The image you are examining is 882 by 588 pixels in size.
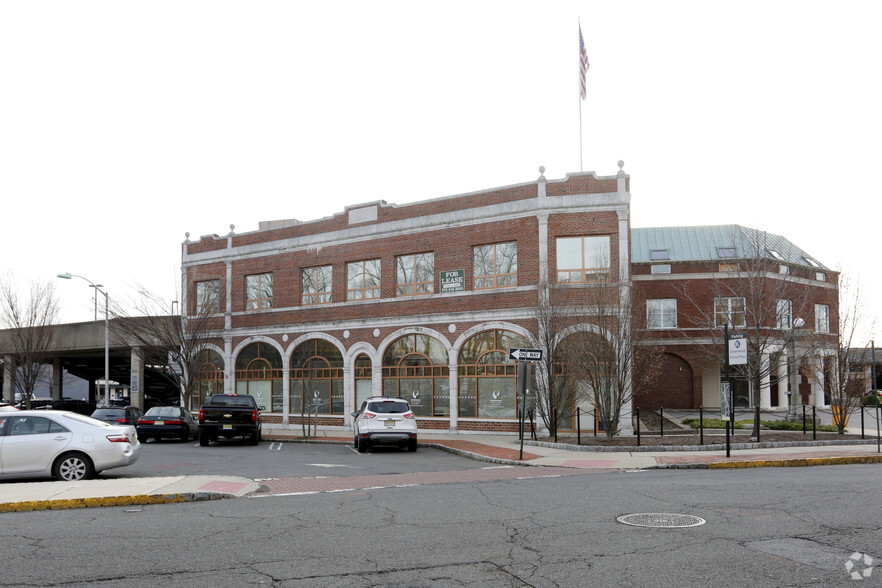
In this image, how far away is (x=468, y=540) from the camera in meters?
8.14

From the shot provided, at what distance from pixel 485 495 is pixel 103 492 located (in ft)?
19.9

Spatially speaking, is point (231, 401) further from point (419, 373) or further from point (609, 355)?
point (609, 355)

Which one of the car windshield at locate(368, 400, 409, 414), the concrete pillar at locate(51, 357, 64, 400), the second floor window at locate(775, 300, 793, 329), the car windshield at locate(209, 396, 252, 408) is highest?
the second floor window at locate(775, 300, 793, 329)

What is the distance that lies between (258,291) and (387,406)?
617 inches

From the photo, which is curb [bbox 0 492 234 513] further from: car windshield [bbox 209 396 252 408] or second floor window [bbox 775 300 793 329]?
second floor window [bbox 775 300 793 329]

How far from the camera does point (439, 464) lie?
59.7ft

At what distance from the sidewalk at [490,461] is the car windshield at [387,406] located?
1.94 metres

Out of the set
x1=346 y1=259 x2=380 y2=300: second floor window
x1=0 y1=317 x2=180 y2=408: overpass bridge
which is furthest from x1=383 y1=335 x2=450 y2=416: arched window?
x1=0 y1=317 x2=180 y2=408: overpass bridge

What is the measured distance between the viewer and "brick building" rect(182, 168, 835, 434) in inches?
1047

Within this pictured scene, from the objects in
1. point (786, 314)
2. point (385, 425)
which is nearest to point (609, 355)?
point (786, 314)

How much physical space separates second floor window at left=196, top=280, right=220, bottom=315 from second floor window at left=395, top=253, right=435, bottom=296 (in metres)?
10.2

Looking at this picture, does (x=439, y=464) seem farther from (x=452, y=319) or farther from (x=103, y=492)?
(x=452, y=319)

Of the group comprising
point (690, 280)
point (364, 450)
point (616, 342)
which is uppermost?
point (690, 280)

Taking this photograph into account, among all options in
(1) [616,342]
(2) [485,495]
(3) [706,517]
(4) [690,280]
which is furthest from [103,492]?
(4) [690,280]
